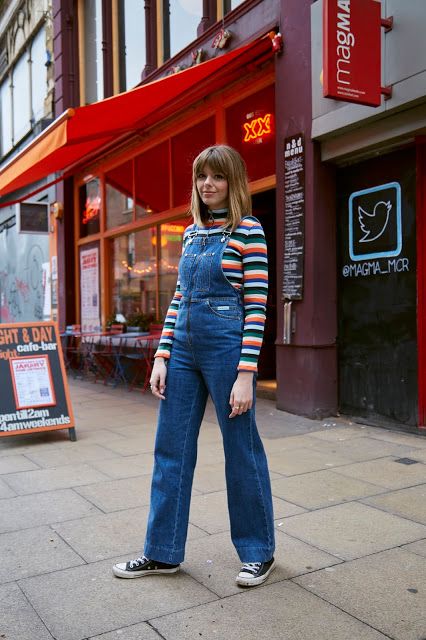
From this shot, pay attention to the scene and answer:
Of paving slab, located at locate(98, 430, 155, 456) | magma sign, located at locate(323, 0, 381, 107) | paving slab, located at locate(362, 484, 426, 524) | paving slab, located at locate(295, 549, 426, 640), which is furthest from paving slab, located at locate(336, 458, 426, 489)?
magma sign, located at locate(323, 0, 381, 107)

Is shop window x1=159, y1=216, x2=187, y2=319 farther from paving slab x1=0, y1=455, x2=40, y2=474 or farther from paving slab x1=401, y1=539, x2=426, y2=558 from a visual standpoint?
paving slab x1=401, y1=539, x2=426, y2=558

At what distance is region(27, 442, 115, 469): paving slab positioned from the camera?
17.2 ft

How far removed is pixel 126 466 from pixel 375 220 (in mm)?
3392

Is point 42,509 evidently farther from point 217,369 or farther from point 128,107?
point 128,107

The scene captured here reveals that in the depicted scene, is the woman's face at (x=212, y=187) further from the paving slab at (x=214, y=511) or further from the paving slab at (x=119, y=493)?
the paving slab at (x=119, y=493)

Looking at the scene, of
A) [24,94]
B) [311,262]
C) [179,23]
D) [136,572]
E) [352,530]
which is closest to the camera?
[136,572]

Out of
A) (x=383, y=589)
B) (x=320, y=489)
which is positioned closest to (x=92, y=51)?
(x=320, y=489)

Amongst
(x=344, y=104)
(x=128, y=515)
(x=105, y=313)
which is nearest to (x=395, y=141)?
(x=344, y=104)

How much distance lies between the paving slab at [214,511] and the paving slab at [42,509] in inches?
25.6

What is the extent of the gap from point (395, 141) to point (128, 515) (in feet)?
13.6

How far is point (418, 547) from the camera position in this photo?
324cm

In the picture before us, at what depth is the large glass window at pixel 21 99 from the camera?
52.4 feet

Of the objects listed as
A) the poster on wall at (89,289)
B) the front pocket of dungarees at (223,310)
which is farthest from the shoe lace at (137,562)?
the poster on wall at (89,289)

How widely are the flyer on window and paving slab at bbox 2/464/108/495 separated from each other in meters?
1.12
